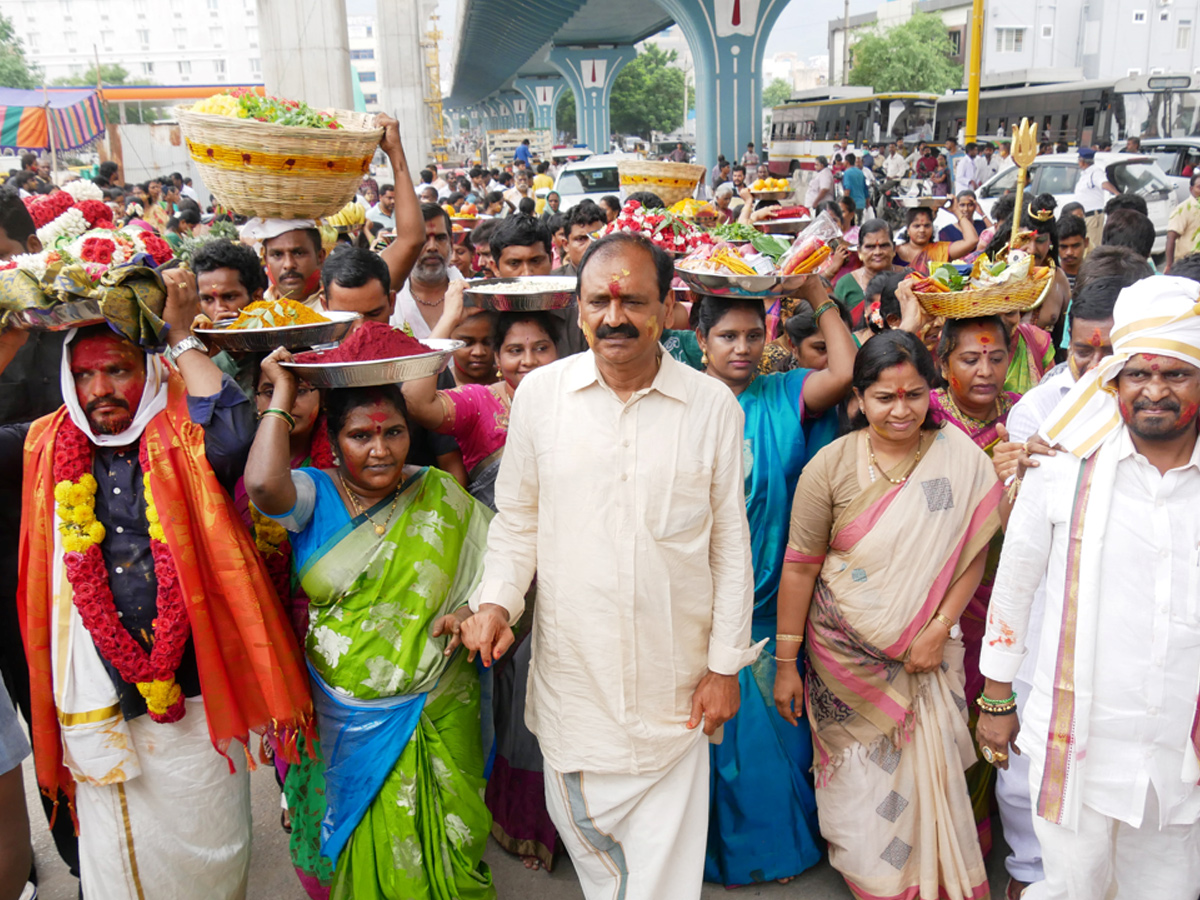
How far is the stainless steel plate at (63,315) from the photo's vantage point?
2.42 m

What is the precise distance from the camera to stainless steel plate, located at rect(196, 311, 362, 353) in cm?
270

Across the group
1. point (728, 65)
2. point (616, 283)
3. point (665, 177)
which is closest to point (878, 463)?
point (616, 283)

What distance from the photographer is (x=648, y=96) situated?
7256cm

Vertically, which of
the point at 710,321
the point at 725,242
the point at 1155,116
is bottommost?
the point at 710,321

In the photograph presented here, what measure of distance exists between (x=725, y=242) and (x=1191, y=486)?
1.82 m

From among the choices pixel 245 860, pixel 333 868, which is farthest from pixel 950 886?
pixel 245 860

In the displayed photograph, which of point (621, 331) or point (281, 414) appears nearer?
point (621, 331)

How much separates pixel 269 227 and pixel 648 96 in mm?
73576

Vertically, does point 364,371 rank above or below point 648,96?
below

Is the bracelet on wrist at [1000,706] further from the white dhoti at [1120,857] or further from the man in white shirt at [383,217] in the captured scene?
the man in white shirt at [383,217]

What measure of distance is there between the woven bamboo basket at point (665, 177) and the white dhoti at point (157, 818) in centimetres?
536

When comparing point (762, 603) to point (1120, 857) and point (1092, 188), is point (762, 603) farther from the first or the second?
point (1092, 188)

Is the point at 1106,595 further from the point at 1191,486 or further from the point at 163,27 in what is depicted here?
the point at 163,27

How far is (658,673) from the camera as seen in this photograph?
8.30ft
